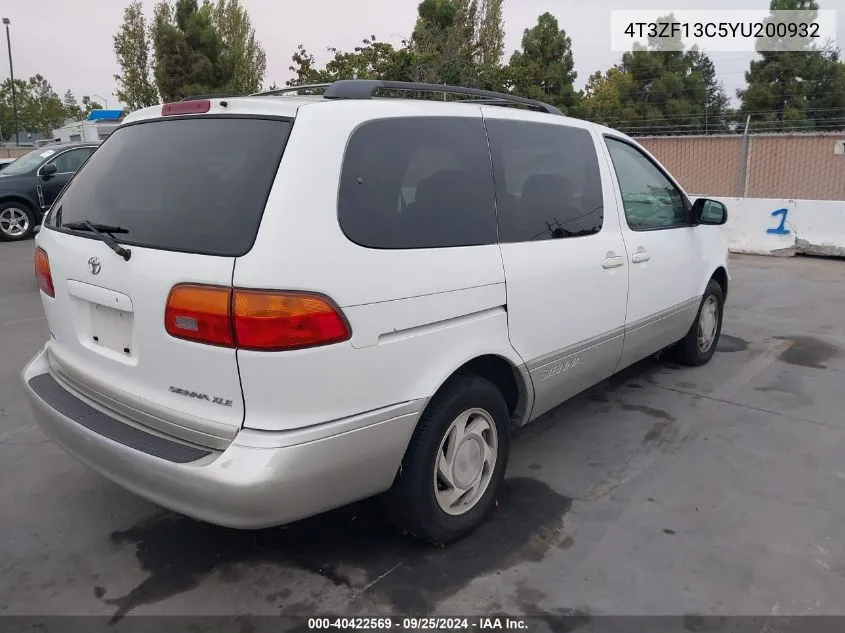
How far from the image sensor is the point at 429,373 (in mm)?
2656

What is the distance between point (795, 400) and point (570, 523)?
2.49 m

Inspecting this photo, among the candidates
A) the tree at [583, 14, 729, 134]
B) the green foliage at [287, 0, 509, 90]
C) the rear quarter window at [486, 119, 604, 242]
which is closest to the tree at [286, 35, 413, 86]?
the green foliage at [287, 0, 509, 90]

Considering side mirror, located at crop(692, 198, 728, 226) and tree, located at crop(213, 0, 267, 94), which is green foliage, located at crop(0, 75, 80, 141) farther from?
side mirror, located at crop(692, 198, 728, 226)

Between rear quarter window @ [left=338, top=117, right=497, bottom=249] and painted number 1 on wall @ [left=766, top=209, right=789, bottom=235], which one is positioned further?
painted number 1 on wall @ [left=766, top=209, right=789, bottom=235]

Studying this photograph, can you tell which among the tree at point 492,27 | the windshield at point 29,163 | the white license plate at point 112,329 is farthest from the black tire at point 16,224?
the tree at point 492,27


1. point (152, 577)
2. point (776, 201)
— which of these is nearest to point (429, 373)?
point (152, 577)

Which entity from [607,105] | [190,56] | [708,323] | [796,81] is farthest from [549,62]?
[708,323]

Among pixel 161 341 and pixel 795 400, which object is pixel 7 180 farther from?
pixel 795 400

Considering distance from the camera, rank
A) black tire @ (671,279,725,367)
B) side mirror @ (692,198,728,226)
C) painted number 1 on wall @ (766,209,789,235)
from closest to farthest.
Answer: side mirror @ (692,198,728,226) < black tire @ (671,279,725,367) < painted number 1 on wall @ (766,209,789,235)

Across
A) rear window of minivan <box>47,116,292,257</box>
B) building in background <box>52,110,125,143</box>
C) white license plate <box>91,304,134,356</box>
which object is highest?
building in background <box>52,110,125,143</box>

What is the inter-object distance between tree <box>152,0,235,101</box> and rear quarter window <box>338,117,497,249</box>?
88.2 ft

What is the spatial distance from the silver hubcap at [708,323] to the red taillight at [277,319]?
12.5 feet

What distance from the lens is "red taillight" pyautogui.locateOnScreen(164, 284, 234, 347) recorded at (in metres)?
2.28

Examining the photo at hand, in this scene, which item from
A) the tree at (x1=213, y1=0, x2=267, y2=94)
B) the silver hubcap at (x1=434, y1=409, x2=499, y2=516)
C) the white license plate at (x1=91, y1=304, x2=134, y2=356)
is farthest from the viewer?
the tree at (x1=213, y1=0, x2=267, y2=94)
